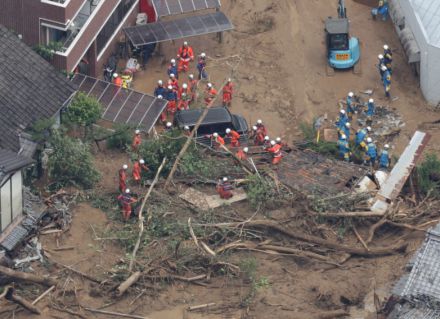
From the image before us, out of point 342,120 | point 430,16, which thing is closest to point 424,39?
point 430,16

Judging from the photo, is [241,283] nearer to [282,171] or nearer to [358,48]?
[282,171]

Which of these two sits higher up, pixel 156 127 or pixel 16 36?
pixel 16 36

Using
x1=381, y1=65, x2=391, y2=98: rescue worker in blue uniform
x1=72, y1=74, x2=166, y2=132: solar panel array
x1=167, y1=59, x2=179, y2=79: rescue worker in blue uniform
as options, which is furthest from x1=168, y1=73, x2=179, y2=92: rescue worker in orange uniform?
x1=381, y1=65, x2=391, y2=98: rescue worker in blue uniform

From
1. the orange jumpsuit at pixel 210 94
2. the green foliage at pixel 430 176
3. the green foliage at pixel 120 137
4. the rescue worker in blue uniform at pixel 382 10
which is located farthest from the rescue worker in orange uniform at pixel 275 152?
the rescue worker in blue uniform at pixel 382 10

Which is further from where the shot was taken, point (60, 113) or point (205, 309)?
point (60, 113)

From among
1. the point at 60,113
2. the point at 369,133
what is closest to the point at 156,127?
the point at 60,113

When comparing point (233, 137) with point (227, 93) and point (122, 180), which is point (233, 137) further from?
point (122, 180)
